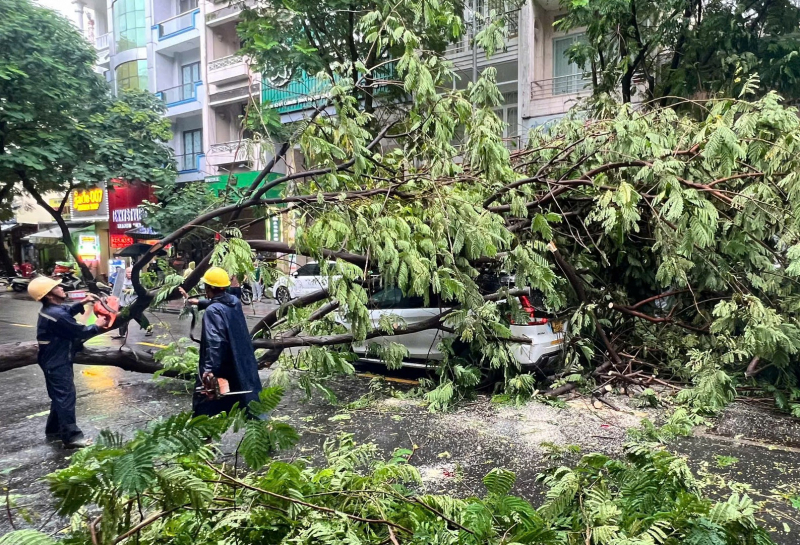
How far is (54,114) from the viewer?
12344mm

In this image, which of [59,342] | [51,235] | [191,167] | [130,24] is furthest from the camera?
[51,235]

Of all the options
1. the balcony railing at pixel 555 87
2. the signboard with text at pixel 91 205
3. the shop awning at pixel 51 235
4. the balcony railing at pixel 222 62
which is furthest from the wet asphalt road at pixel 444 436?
the shop awning at pixel 51 235

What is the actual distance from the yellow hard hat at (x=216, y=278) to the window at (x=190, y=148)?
23.0 meters

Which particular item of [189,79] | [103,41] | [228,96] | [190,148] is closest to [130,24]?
[103,41]

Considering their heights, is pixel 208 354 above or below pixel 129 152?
below

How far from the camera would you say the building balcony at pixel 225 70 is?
21.9 meters

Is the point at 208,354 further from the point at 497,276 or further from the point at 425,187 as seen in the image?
the point at 497,276

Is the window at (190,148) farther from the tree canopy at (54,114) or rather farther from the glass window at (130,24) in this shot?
the tree canopy at (54,114)

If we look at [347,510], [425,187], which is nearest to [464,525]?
[347,510]

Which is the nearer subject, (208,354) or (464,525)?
(464,525)

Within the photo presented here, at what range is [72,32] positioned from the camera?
43.9 feet

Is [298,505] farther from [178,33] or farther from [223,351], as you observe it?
[178,33]

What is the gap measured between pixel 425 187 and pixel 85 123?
11989 millimetres

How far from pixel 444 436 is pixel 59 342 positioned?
3.78 meters
